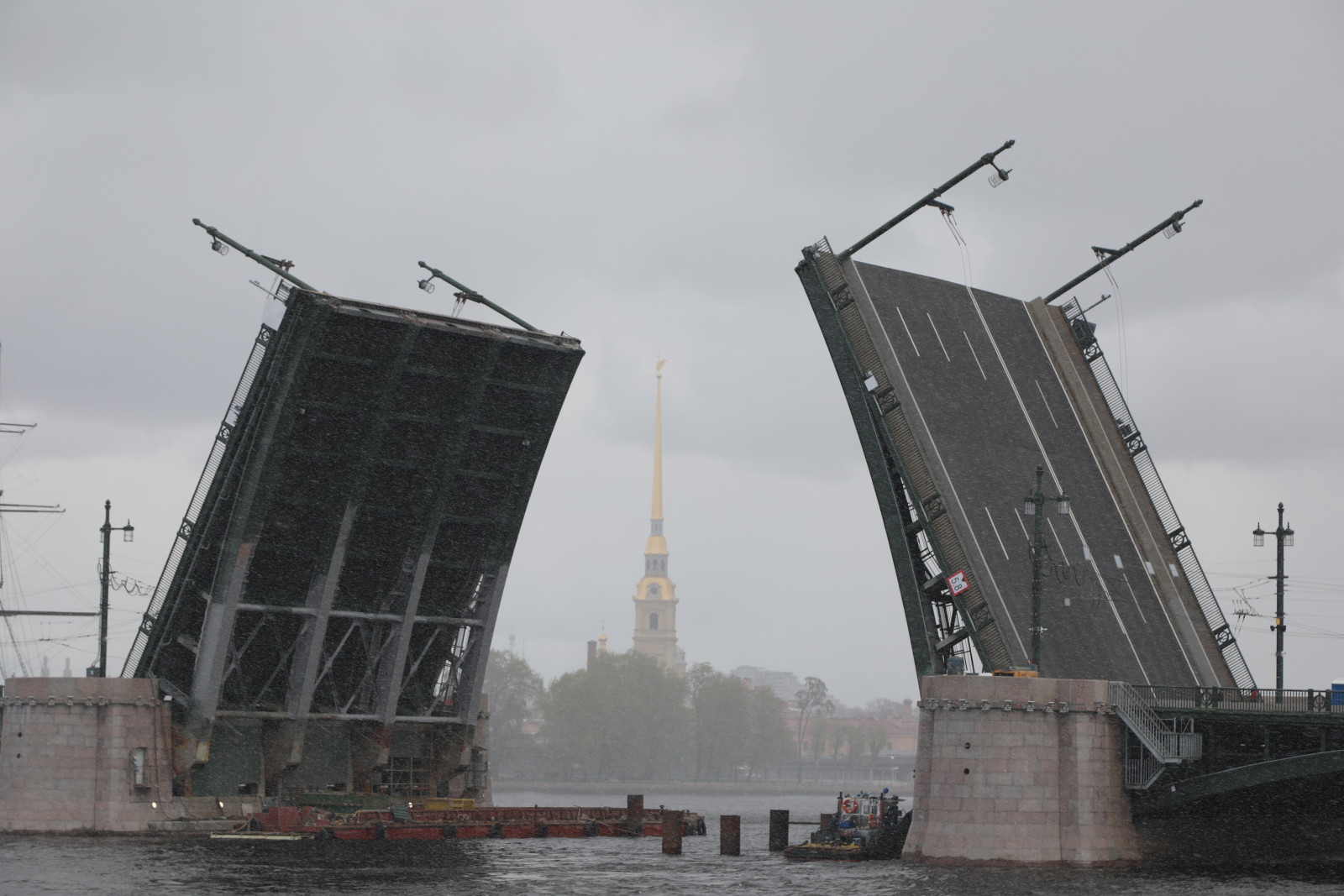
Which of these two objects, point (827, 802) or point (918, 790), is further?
point (827, 802)

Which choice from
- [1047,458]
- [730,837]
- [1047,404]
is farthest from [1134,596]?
[730,837]

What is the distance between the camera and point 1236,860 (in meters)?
45.3

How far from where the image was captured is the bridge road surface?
45.2 metres

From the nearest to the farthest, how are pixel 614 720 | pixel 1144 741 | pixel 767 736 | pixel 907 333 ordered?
pixel 1144 741
pixel 907 333
pixel 614 720
pixel 767 736

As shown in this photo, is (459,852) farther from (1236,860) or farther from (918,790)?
(1236,860)

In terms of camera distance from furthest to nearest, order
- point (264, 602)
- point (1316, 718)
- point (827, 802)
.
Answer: point (827, 802) → point (264, 602) → point (1316, 718)

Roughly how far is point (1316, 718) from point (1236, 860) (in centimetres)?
804

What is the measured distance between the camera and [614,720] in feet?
485

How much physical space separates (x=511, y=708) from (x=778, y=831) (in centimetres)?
10680

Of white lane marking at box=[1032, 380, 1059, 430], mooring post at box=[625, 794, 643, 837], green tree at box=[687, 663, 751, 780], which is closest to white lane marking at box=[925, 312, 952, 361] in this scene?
white lane marking at box=[1032, 380, 1059, 430]

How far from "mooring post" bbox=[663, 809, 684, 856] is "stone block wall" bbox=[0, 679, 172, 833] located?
42.3 ft

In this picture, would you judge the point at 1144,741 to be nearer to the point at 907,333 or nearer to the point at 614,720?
the point at 907,333

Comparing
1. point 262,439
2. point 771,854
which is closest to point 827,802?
point 771,854

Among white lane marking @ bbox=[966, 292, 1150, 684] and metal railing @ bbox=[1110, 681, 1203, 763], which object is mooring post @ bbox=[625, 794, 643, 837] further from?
metal railing @ bbox=[1110, 681, 1203, 763]
